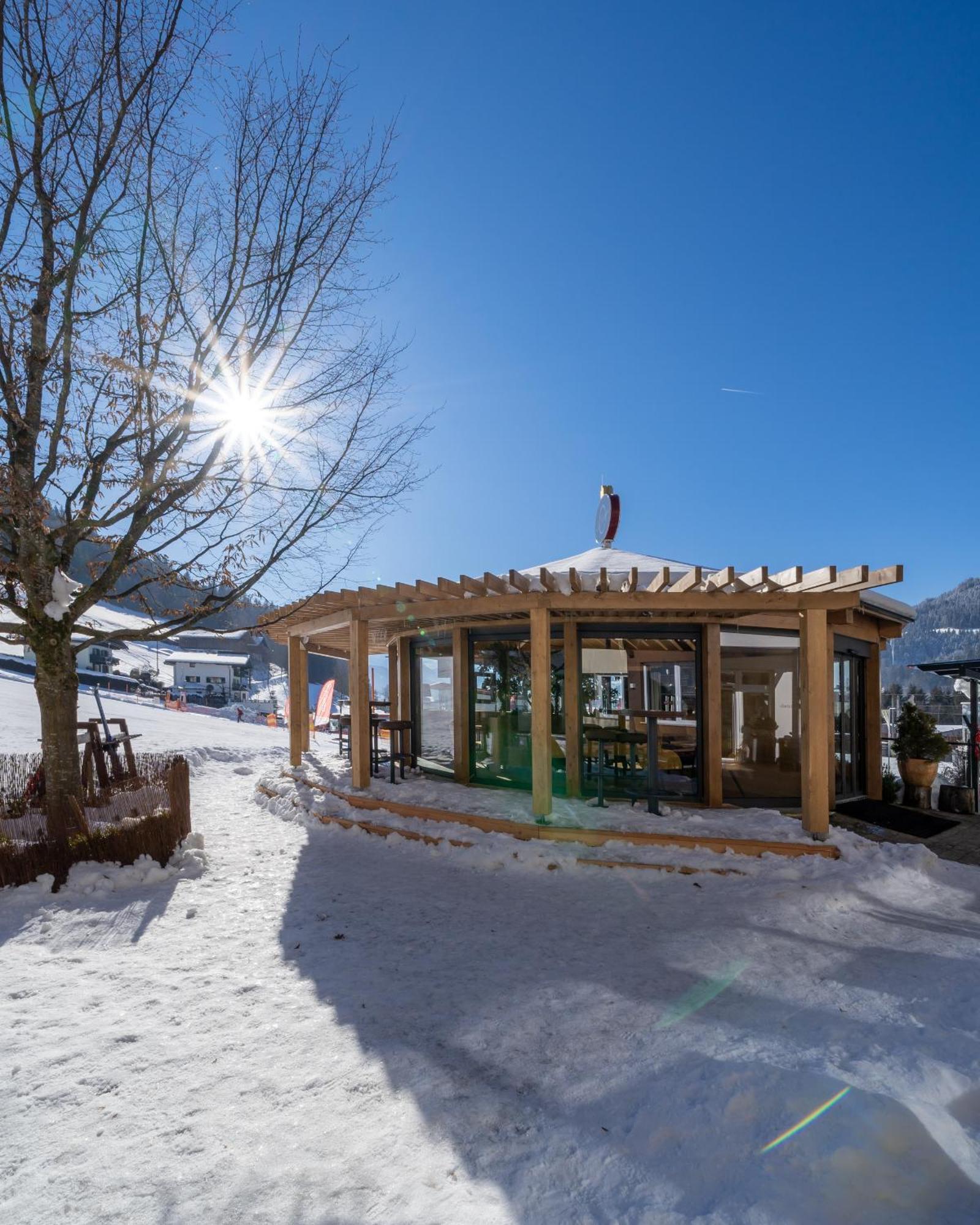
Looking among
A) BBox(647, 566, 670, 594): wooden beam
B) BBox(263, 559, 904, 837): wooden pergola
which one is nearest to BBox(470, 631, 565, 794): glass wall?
BBox(263, 559, 904, 837): wooden pergola

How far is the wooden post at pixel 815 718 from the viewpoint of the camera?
643 centimetres

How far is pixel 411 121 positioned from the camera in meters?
6.24

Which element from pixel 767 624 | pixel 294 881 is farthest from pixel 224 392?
pixel 767 624

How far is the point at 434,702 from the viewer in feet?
33.8

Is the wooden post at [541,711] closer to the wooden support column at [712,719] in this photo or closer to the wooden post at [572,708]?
the wooden post at [572,708]

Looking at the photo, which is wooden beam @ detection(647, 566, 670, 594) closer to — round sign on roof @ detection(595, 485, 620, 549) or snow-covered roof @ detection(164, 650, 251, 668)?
round sign on roof @ detection(595, 485, 620, 549)

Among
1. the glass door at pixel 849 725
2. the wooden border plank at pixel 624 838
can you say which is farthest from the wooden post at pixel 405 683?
the glass door at pixel 849 725

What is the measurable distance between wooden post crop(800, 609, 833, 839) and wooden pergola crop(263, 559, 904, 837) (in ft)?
0.04

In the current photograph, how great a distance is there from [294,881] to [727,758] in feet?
19.6

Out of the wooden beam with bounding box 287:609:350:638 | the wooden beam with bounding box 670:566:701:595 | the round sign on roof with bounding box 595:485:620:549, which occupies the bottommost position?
the wooden beam with bounding box 287:609:350:638

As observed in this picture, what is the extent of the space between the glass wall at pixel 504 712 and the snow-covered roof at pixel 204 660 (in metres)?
50.2

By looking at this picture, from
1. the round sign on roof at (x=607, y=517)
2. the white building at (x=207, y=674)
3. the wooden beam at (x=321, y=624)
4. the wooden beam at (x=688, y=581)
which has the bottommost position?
the white building at (x=207, y=674)

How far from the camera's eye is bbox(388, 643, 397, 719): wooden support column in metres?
11.0

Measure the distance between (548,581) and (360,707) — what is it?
342 centimetres
